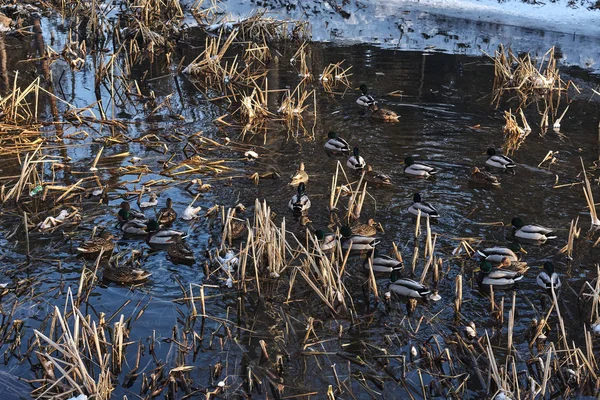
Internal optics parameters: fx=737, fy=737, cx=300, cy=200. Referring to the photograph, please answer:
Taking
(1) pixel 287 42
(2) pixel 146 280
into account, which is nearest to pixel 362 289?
(2) pixel 146 280

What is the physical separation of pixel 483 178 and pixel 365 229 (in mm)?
2681

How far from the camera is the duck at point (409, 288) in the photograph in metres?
7.54

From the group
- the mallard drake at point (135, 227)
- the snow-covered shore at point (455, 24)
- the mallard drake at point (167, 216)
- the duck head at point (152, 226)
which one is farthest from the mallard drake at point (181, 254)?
the snow-covered shore at point (455, 24)

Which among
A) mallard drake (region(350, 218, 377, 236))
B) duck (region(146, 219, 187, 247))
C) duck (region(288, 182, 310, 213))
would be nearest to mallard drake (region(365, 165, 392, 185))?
duck (region(288, 182, 310, 213))

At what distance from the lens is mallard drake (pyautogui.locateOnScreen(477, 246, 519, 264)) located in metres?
8.33

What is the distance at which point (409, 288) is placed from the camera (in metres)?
7.58

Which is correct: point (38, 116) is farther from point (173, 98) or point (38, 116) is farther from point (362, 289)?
point (362, 289)

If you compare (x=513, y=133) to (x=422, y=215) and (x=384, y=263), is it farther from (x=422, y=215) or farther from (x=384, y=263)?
(x=384, y=263)

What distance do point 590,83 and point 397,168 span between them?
7271 millimetres

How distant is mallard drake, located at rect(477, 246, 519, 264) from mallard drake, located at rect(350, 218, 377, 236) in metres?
1.37

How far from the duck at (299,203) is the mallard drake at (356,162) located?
5.44 feet

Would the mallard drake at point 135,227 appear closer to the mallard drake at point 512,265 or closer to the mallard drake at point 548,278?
the mallard drake at point 512,265

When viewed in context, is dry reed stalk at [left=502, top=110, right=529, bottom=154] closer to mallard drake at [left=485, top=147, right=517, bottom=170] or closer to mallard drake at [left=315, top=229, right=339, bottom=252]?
mallard drake at [left=485, top=147, right=517, bottom=170]

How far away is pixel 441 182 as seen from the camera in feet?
36.2
